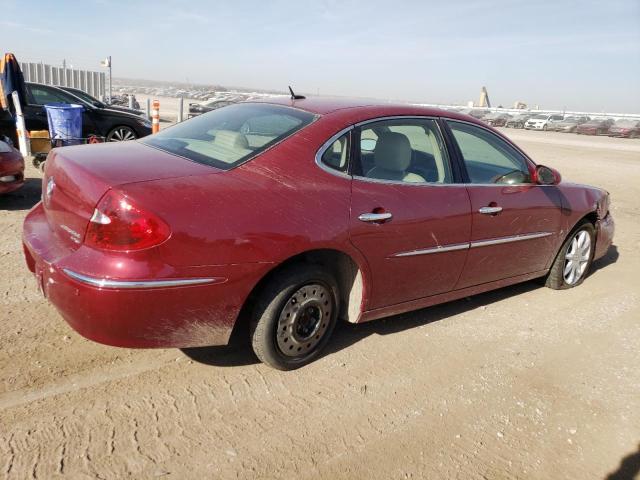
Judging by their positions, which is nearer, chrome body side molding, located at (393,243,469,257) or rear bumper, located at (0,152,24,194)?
chrome body side molding, located at (393,243,469,257)

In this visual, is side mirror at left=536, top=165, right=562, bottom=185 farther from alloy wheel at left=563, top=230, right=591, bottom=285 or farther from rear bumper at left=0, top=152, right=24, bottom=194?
rear bumper at left=0, top=152, right=24, bottom=194

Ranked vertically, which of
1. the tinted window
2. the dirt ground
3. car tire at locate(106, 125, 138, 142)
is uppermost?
the tinted window

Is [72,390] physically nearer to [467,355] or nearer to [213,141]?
[213,141]

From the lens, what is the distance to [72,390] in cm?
279

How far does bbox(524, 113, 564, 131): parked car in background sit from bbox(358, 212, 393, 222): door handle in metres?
43.6

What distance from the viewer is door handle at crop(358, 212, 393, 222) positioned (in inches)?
121

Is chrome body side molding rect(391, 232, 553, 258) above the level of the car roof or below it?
below

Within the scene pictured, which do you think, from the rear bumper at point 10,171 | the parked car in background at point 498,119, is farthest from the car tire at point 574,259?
the parked car in background at point 498,119

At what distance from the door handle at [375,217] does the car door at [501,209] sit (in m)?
0.84

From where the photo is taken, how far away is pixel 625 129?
36562 millimetres

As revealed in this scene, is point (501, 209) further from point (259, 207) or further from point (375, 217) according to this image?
point (259, 207)

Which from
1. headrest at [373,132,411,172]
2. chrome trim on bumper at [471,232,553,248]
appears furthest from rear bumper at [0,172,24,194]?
chrome trim on bumper at [471,232,553,248]

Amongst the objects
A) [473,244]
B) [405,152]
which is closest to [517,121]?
[473,244]

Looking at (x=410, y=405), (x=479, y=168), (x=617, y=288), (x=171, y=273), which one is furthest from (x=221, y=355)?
(x=617, y=288)
